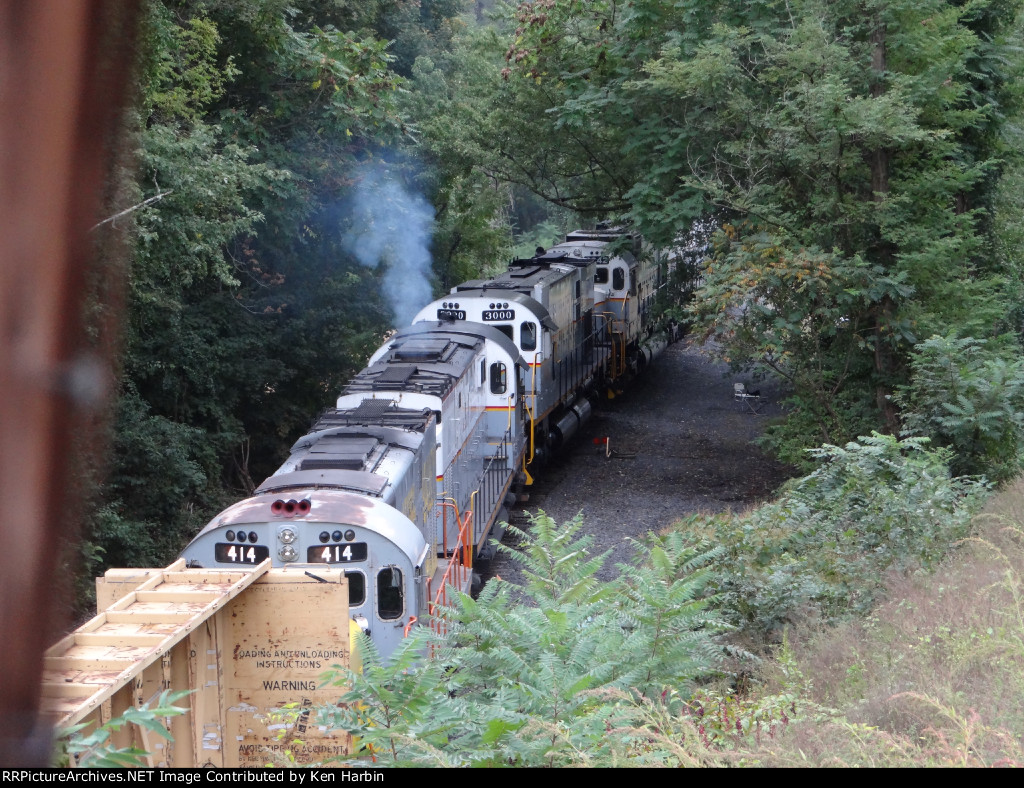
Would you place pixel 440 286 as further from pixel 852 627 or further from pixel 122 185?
pixel 122 185

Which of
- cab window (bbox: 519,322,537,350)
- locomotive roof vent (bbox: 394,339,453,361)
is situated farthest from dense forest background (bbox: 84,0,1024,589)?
locomotive roof vent (bbox: 394,339,453,361)

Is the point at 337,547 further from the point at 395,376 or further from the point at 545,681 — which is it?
the point at 545,681

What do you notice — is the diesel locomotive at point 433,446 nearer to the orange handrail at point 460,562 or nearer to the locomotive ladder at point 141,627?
the orange handrail at point 460,562

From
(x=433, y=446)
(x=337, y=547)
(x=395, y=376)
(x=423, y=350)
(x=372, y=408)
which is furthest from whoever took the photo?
(x=423, y=350)

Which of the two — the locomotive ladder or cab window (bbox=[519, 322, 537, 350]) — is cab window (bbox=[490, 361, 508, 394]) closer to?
cab window (bbox=[519, 322, 537, 350])

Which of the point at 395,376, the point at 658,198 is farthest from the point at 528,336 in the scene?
the point at 395,376

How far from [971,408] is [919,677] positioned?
7.96 metres

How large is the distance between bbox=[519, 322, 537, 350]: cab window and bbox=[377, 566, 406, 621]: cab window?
9.15 metres

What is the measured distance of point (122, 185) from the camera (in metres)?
0.93

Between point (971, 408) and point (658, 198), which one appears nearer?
point (971, 408)

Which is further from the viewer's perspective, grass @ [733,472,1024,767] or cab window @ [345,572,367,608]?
cab window @ [345,572,367,608]

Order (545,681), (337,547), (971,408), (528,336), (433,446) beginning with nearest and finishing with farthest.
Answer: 1. (545,681)
2. (337,547)
3. (433,446)
4. (971,408)
5. (528,336)

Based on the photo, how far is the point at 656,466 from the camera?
19.9m

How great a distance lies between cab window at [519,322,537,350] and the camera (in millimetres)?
17156
